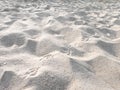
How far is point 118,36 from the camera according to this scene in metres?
2.80

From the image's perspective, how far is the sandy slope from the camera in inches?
67.5

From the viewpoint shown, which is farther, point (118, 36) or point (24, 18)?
point (24, 18)

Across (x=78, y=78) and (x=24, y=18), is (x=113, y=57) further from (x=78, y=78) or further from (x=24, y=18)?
(x=24, y=18)

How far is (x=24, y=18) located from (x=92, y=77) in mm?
1732

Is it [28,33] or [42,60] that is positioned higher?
[42,60]

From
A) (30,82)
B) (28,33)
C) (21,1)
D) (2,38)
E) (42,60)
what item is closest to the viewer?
(30,82)

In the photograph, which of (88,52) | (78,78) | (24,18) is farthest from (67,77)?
(24,18)

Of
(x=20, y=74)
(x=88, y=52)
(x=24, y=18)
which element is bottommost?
(x=24, y=18)

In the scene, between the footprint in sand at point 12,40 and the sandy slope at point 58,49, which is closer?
the sandy slope at point 58,49

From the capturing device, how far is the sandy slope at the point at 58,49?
172 centimetres

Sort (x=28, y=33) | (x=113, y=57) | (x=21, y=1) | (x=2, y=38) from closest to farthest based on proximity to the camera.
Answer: (x=113, y=57), (x=2, y=38), (x=28, y=33), (x=21, y=1)

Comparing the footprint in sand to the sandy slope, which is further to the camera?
the footprint in sand

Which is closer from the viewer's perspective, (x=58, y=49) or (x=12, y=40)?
(x=58, y=49)

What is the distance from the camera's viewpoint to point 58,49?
2.23 metres
